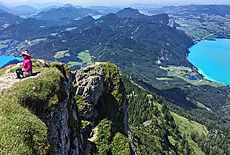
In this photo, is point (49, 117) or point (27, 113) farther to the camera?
point (49, 117)

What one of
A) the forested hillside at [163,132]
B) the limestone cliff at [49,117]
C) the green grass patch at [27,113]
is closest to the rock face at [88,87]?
the limestone cliff at [49,117]

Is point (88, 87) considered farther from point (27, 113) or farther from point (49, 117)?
point (27, 113)

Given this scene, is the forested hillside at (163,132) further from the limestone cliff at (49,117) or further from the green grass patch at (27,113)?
the green grass patch at (27,113)

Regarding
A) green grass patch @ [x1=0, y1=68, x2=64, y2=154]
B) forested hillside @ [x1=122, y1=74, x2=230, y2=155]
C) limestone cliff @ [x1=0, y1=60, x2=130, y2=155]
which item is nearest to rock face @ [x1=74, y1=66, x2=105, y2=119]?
limestone cliff @ [x1=0, y1=60, x2=130, y2=155]

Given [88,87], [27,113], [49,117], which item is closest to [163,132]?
[88,87]

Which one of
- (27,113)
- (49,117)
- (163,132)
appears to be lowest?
(163,132)

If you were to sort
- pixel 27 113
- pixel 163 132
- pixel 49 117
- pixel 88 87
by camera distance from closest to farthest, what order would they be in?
pixel 27 113 → pixel 49 117 → pixel 88 87 → pixel 163 132

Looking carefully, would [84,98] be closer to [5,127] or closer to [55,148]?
[55,148]

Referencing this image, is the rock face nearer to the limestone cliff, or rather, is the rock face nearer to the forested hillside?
the limestone cliff

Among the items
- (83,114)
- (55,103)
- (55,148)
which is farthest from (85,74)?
(55,148)
